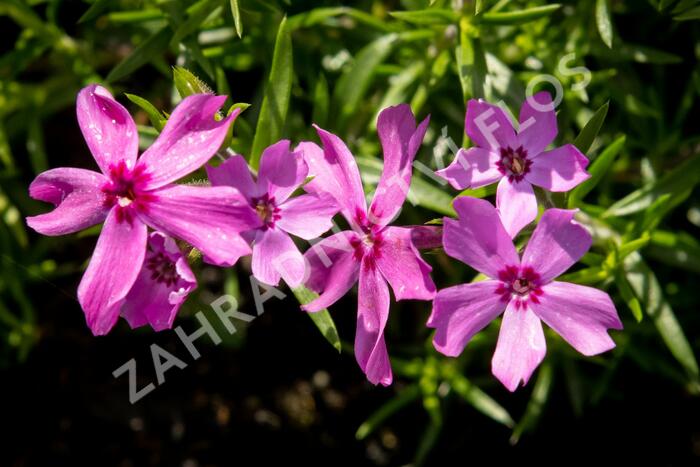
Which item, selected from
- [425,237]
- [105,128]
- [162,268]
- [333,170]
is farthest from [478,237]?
[105,128]

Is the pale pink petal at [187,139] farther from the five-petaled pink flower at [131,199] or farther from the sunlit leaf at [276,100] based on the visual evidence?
the sunlit leaf at [276,100]

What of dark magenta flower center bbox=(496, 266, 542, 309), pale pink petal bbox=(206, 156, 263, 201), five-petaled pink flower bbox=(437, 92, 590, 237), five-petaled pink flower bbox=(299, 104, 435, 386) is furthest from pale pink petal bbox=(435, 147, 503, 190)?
pale pink petal bbox=(206, 156, 263, 201)

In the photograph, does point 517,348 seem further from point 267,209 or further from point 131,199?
point 131,199

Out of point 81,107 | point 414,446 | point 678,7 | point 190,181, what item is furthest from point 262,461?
point 678,7

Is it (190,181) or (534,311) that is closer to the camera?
(534,311)

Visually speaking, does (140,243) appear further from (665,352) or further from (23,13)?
(665,352)

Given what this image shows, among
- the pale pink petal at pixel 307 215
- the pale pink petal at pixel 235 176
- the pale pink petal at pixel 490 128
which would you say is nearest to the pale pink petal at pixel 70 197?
the pale pink petal at pixel 235 176
